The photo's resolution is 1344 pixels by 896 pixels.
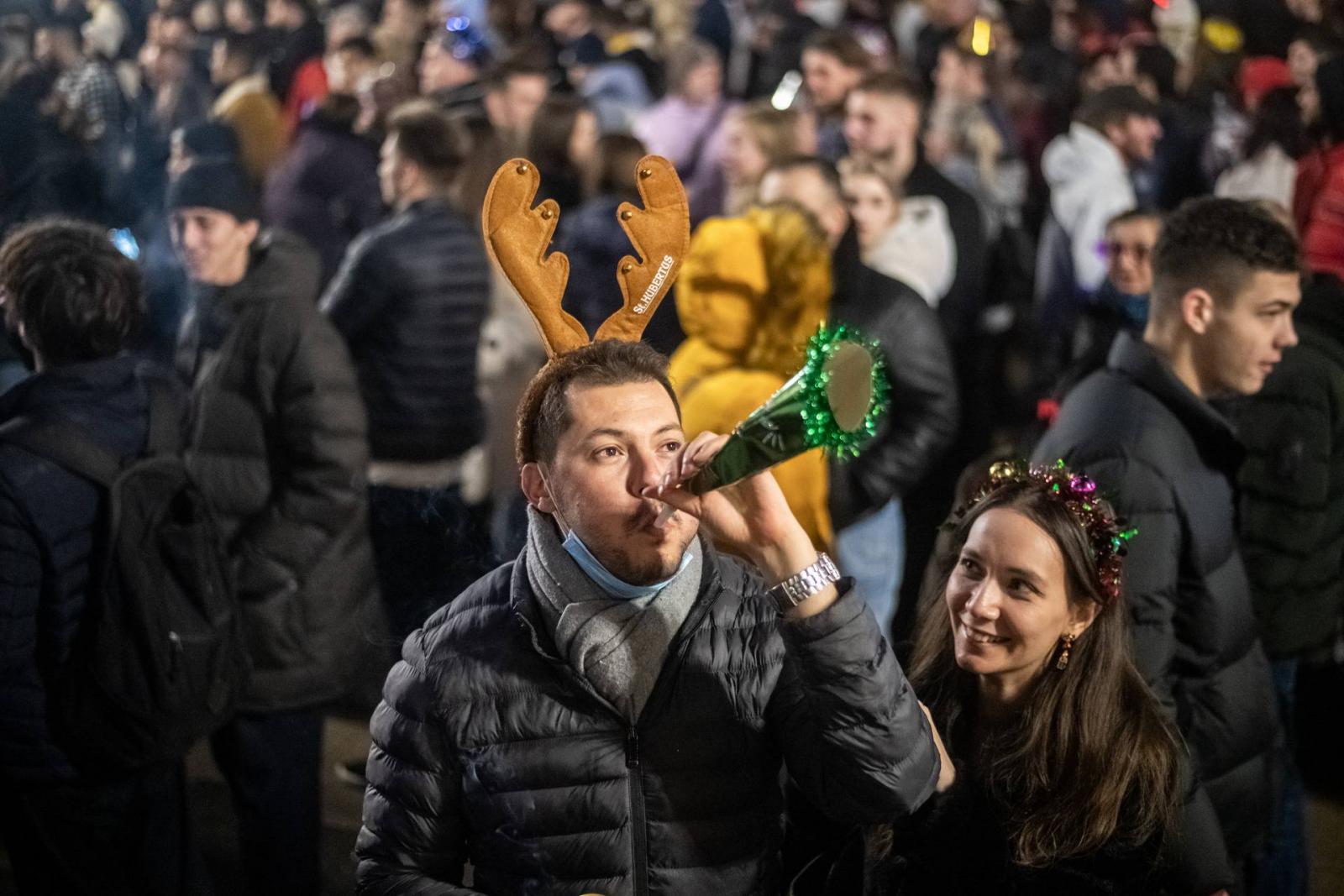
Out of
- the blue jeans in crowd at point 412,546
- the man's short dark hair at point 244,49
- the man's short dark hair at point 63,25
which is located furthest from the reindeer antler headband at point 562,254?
the man's short dark hair at point 63,25

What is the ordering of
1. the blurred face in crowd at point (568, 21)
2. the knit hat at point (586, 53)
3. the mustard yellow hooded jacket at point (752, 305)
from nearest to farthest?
the mustard yellow hooded jacket at point (752, 305)
the knit hat at point (586, 53)
the blurred face in crowd at point (568, 21)

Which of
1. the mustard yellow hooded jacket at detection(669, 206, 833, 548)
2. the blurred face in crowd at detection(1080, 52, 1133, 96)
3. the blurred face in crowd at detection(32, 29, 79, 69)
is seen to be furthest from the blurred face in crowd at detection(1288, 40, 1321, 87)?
the blurred face in crowd at detection(32, 29, 79, 69)

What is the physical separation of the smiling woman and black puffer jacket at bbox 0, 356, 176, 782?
77.0 inches

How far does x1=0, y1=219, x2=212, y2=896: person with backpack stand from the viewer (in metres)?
3.58

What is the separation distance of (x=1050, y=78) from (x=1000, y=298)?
2185 millimetres

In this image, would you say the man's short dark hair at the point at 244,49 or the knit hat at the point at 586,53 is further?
the knit hat at the point at 586,53

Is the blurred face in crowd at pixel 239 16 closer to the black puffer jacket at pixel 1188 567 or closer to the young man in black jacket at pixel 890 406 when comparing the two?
the young man in black jacket at pixel 890 406

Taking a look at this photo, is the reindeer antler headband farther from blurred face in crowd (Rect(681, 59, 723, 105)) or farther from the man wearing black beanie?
blurred face in crowd (Rect(681, 59, 723, 105))

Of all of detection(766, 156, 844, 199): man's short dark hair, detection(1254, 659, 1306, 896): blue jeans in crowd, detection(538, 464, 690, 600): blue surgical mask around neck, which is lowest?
detection(1254, 659, 1306, 896): blue jeans in crowd

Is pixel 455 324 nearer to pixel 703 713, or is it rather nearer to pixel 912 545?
pixel 912 545

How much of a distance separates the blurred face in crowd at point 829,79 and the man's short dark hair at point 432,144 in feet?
10.2

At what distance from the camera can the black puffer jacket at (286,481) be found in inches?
175

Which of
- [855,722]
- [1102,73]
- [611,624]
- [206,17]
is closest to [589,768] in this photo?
[611,624]

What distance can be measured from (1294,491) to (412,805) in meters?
3.11
